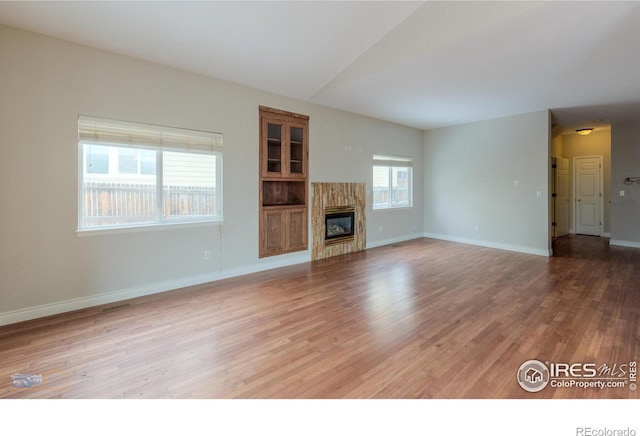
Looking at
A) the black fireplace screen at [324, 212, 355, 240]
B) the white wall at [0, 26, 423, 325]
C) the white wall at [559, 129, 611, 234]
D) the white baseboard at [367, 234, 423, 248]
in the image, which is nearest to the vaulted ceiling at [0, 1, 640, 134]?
the white wall at [0, 26, 423, 325]

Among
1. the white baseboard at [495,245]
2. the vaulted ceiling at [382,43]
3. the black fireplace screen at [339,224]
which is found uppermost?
the vaulted ceiling at [382,43]

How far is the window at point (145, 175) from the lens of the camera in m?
3.30

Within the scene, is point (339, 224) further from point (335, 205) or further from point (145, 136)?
point (145, 136)

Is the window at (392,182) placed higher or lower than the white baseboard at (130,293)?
higher

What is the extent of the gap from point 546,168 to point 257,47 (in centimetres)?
560

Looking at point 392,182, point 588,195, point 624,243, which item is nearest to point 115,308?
point 392,182

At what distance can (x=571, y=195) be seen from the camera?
317 inches

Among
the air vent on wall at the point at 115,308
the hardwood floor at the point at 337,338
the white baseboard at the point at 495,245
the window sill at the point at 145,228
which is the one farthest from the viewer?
the white baseboard at the point at 495,245

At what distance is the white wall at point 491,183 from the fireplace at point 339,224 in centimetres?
279

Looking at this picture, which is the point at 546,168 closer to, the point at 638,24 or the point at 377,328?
the point at 638,24

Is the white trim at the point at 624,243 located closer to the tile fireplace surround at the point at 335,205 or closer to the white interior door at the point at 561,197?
the white interior door at the point at 561,197

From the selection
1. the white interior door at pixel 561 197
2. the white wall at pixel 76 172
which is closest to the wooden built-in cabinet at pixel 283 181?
the white wall at pixel 76 172

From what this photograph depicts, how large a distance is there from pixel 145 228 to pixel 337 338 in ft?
8.97

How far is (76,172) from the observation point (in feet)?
10.4
